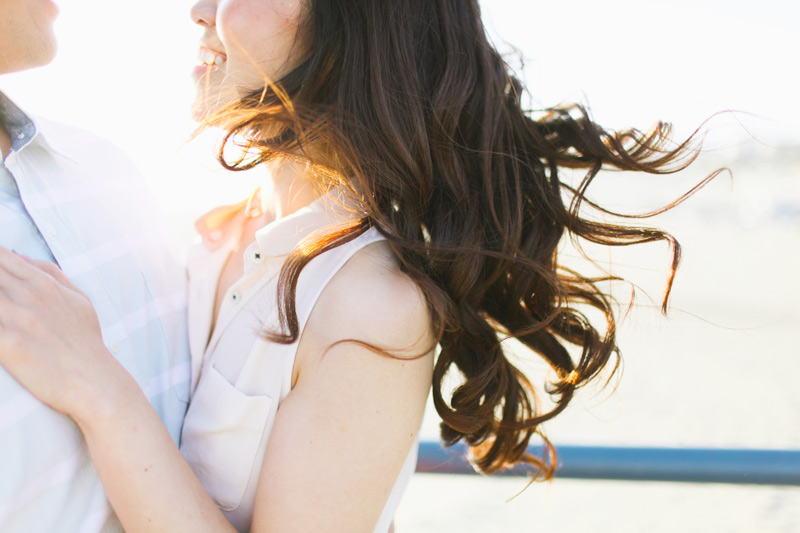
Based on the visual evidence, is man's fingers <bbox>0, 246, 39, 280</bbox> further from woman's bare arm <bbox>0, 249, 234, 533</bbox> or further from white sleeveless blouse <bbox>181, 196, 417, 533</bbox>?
white sleeveless blouse <bbox>181, 196, 417, 533</bbox>

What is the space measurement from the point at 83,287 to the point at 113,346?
13cm

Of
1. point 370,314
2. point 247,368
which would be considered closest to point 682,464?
point 370,314

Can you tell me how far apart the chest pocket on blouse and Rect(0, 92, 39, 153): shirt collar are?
0.62 m

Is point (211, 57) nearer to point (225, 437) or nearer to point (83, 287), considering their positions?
point (83, 287)

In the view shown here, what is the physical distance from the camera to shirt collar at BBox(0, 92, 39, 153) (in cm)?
138

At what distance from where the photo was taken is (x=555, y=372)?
70.8 inches

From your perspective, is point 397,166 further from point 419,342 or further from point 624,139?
point 624,139

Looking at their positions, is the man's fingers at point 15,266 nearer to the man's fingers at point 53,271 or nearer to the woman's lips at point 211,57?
the man's fingers at point 53,271

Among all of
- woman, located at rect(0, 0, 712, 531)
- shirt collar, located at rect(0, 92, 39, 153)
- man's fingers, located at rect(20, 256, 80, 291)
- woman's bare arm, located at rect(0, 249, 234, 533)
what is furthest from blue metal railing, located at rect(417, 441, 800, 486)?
shirt collar, located at rect(0, 92, 39, 153)

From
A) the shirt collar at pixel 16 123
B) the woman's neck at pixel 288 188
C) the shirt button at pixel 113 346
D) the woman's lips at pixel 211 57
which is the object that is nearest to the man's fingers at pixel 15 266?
the shirt button at pixel 113 346

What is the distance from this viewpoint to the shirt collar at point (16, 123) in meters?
1.38

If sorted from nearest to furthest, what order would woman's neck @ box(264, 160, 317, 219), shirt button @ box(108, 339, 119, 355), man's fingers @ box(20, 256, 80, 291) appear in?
man's fingers @ box(20, 256, 80, 291), shirt button @ box(108, 339, 119, 355), woman's neck @ box(264, 160, 317, 219)

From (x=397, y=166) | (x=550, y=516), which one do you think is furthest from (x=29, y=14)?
(x=550, y=516)

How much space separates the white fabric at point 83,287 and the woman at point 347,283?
0.05 metres
